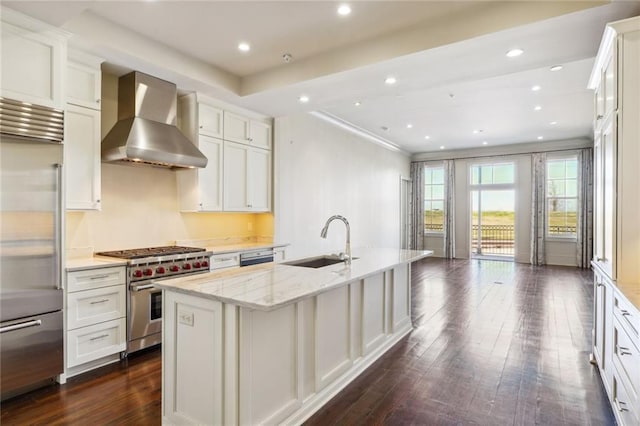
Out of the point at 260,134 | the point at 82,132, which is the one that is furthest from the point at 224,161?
the point at 82,132

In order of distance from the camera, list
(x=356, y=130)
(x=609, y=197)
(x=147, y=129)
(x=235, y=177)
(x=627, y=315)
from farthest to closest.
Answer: (x=356, y=130) < (x=235, y=177) < (x=147, y=129) < (x=609, y=197) < (x=627, y=315)

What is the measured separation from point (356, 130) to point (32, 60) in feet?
18.7

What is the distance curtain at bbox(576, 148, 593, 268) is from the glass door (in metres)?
1.43

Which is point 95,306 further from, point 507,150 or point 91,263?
point 507,150

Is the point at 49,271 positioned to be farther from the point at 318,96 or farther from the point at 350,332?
the point at 318,96

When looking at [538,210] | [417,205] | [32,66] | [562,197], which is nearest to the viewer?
[32,66]

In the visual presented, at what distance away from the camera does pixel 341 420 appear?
2309 mm

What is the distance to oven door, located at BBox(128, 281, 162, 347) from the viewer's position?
130 inches

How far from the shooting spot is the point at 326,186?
260 inches

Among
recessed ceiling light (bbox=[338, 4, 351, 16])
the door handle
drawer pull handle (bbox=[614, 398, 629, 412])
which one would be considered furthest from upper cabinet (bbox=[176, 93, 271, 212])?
drawer pull handle (bbox=[614, 398, 629, 412])

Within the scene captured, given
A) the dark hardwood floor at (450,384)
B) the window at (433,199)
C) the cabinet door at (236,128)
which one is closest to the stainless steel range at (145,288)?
the dark hardwood floor at (450,384)

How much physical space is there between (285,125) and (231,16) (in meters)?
2.61

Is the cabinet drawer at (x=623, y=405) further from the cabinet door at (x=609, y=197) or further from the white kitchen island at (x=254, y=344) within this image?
the white kitchen island at (x=254, y=344)

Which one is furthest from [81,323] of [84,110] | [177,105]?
[177,105]
